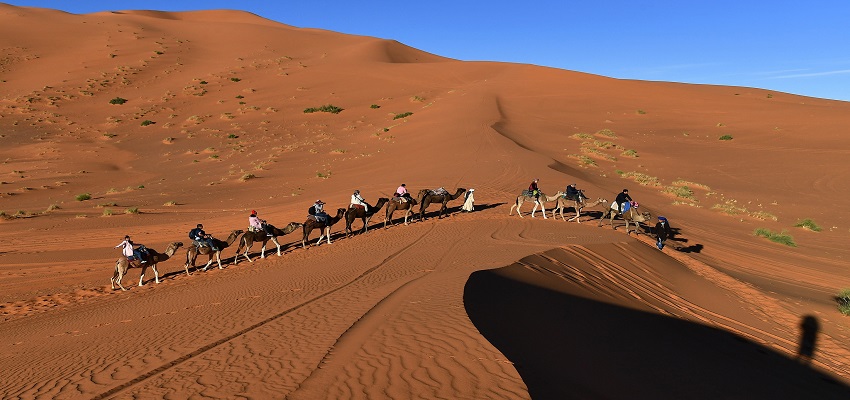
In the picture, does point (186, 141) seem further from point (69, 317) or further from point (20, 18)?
point (20, 18)

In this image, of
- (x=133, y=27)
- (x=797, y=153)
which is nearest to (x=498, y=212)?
(x=797, y=153)

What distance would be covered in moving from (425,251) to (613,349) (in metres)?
8.84

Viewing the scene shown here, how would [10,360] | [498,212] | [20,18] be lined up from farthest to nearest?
1. [20,18]
2. [498,212]
3. [10,360]

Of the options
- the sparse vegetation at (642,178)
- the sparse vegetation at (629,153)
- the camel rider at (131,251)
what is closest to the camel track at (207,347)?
the camel rider at (131,251)

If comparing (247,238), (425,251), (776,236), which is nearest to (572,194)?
(425,251)

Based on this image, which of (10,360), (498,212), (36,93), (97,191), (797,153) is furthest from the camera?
(36,93)

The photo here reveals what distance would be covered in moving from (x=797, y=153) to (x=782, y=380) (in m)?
40.4

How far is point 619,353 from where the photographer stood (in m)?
7.32

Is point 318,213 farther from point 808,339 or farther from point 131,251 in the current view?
point 808,339

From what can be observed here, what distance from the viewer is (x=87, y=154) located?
43.3 m

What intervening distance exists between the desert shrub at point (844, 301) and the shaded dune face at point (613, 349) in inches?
198

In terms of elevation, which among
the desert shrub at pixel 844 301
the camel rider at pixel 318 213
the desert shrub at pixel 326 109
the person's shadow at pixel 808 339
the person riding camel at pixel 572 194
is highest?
the desert shrub at pixel 326 109

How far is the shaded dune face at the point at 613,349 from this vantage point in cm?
625

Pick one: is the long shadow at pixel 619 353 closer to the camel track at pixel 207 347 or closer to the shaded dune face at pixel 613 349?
the shaded dune face at pixel 613 349
